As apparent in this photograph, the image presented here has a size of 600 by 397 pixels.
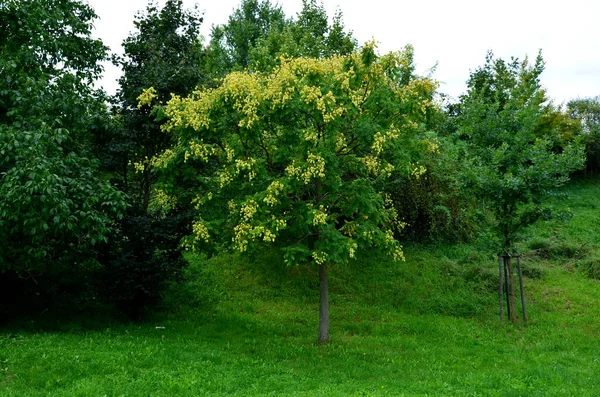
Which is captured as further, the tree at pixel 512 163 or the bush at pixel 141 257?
the tree at pixel 512 163

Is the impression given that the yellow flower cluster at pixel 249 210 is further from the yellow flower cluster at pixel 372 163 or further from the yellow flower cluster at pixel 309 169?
the yellow flower cluster at pixel 372 163

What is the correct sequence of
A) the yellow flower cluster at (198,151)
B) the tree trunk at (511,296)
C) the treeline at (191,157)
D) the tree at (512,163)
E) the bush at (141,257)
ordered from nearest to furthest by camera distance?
1. the treeline at (191,157)
2. the yellow flower cluster at (198,151)
3. the bush at (141,257)
4. the tree at (512,163)
5. the tree trunk at (511,296)

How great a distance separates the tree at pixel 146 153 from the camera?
11961 millimetres

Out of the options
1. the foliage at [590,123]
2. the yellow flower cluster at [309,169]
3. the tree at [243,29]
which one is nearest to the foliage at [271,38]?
the tree at [243,29]

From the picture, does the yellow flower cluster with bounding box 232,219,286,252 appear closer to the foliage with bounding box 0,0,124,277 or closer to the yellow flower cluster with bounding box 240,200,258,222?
the yellow flower cluster with bounding box 240,200,258,222

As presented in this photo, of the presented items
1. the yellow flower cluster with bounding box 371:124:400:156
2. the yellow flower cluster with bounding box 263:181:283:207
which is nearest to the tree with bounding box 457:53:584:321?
the yellow flower cluster with bounding box 371:124:400:156

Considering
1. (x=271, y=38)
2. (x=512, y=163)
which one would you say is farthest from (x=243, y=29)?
(x=512, y=163)

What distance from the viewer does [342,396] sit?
24.9 ft

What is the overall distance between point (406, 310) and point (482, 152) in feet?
17.1

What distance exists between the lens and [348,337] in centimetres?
1242

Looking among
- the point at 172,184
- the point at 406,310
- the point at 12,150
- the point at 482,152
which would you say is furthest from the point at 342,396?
the point at 482,152

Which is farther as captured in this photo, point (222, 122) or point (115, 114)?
point (115, 114)

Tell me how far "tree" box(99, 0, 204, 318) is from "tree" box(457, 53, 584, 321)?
7.88 m

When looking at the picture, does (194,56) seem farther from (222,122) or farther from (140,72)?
(222,122)
